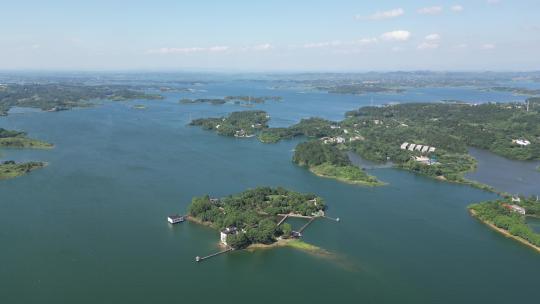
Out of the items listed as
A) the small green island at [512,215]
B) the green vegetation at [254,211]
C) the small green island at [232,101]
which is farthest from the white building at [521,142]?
the small green island at [232,101]

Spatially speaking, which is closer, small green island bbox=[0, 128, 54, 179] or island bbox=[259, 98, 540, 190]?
small green island bbox=[0, 128, 54, 179]

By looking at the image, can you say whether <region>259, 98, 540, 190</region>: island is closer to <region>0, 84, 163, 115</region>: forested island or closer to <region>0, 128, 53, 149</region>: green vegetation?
<region>0, 128, 53, 149</region>: green vegetation

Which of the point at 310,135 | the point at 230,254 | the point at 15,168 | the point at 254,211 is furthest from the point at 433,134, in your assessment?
the point at 15,168

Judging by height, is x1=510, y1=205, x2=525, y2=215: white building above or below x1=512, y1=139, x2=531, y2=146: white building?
below

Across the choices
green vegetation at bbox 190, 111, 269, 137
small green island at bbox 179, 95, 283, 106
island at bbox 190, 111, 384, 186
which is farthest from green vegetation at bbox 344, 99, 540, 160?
small green island at bbox 179, 95, 283, 106

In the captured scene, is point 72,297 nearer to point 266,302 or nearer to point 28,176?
point 266,302

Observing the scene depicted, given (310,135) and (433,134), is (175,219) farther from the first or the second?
(433,134)

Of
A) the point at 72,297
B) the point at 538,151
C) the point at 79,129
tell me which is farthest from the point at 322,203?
the point at 79,129
